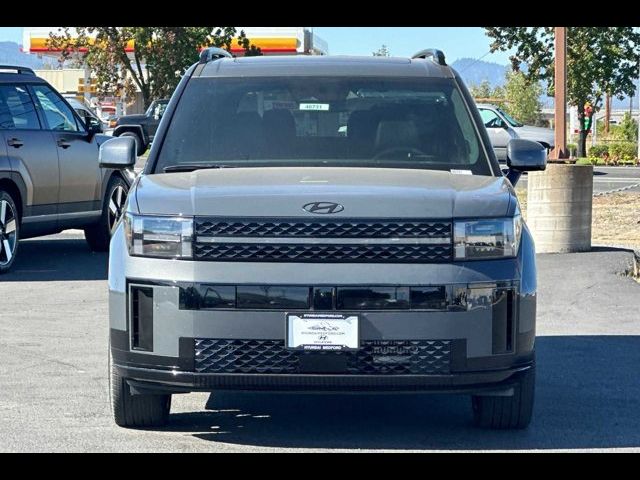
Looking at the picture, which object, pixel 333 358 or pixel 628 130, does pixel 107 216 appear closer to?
pixel 333 358

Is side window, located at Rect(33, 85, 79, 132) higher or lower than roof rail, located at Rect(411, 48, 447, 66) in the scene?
lower

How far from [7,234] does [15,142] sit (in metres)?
0.90

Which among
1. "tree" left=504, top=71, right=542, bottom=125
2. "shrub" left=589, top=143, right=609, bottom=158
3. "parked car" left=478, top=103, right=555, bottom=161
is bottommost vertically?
"tree" left=504, top=71, right=542, bottom=125

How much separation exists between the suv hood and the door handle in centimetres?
713

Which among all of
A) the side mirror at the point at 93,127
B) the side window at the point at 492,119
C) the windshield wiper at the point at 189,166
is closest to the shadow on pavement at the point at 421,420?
the windshield wiper at the point at 189,166

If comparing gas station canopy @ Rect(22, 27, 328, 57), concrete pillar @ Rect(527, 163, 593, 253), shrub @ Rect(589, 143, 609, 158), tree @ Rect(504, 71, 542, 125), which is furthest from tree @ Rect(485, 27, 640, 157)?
tree @ Rect(504, 71, 542, 125)

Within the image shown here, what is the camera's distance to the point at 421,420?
23.7 ft

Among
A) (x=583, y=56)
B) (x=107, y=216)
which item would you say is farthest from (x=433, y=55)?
(x=583, y=56)

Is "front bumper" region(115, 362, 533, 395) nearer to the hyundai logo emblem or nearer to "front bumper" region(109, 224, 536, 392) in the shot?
"front bumper" region(109, 224, 536, 392)

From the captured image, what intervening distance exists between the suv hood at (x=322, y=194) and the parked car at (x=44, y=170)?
717 cm

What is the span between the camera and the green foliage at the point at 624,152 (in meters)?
42.5

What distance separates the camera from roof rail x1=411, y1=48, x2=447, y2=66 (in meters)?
8.25
